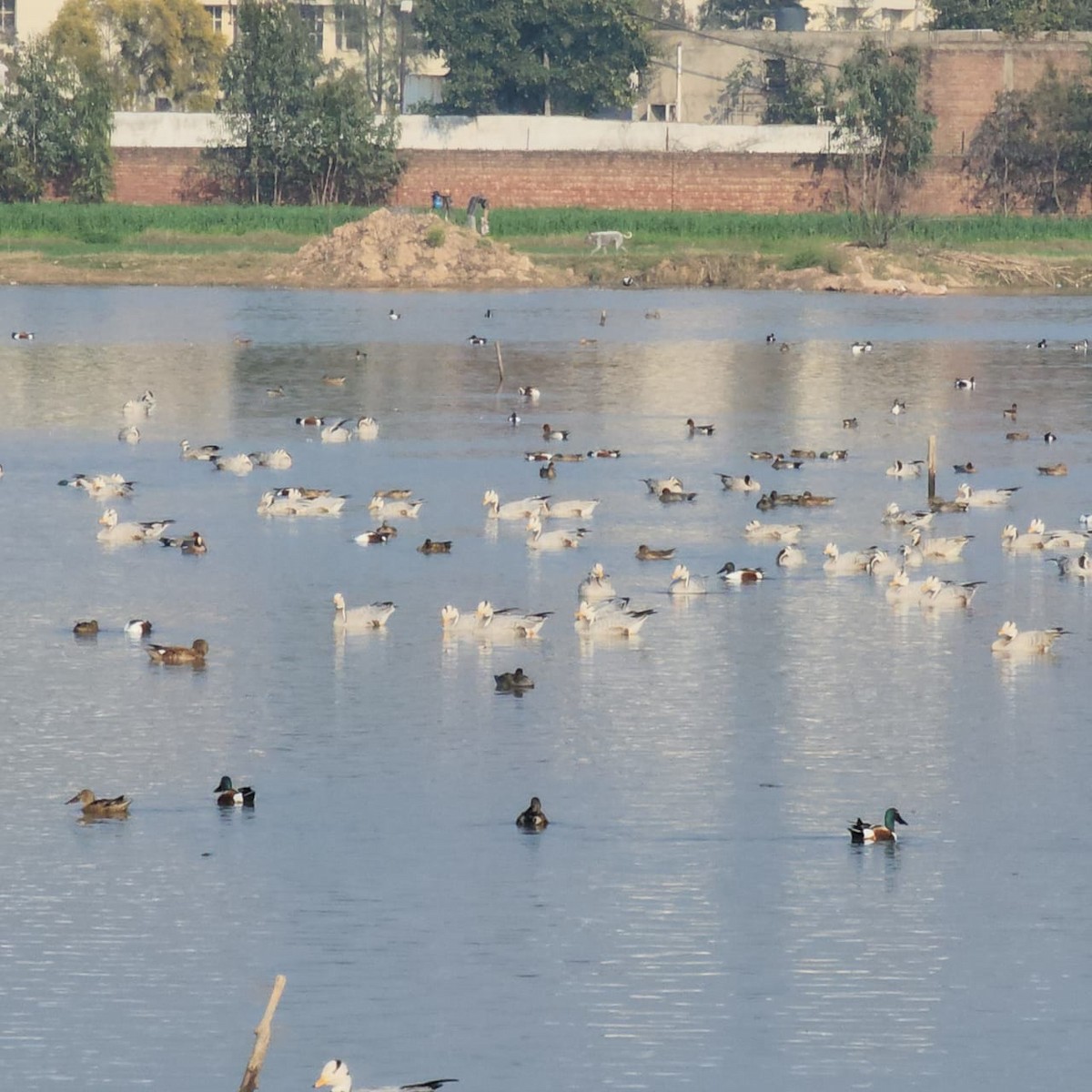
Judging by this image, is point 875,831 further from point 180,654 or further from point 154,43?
point 154,43

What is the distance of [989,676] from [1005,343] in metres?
44.0

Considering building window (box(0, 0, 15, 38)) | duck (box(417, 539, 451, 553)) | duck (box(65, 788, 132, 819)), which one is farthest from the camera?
building window (box(0, 0, 15, 38))

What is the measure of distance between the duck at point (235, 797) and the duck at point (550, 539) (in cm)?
1389

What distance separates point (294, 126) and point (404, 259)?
48.5 feet

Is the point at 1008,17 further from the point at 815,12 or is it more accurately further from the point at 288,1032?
the point at 288,1032

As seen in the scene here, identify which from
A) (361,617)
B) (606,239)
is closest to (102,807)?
(361,617)

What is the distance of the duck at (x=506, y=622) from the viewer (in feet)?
95.8

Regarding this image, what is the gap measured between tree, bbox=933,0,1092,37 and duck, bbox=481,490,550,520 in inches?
2825

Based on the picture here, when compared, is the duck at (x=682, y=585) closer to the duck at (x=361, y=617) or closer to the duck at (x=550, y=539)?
the duck at (x=550, y=539)

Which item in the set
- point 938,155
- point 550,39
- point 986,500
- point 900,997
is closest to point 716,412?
point 986,500

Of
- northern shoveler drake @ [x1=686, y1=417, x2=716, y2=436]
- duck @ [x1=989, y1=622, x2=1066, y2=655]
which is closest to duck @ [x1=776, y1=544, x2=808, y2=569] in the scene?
duck @ [x1=989, y1=622, x2=1066, y2=655]

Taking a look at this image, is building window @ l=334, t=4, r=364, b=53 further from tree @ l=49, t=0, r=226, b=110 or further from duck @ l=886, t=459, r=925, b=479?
duck @ l=886, t=459, r=925, b=479

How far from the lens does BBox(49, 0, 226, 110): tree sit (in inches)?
4751

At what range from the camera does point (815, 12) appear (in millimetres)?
139625
